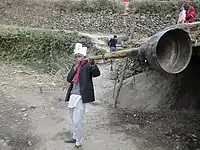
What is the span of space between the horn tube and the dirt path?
6.40 ft

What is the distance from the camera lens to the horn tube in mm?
5412

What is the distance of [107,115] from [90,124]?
0.77 metres

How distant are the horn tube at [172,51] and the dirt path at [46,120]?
6.40 feet

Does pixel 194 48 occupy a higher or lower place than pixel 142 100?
higher

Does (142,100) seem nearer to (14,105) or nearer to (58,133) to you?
(58,133)

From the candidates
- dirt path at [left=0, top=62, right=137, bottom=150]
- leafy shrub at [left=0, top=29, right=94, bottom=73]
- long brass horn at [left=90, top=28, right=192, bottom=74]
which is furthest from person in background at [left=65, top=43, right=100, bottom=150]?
leafy shrub at [left=0, top=29, right=94, bottom=73]

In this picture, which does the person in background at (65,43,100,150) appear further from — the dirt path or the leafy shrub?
the leafy shrub

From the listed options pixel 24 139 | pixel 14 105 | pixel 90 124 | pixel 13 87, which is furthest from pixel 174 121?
pixel 13 87

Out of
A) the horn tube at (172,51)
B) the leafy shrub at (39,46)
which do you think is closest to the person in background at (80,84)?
the horn tube at (172,51)

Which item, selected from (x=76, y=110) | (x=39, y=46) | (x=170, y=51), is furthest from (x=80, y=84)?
(x=39, y=46)

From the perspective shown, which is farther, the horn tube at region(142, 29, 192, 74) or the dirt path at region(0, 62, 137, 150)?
the dirt path at region(0, 62, 137, 150)

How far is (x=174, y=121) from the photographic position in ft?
27.7

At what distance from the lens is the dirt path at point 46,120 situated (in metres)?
7.12

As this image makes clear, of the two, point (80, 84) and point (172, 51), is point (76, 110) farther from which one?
point (172, 51)
